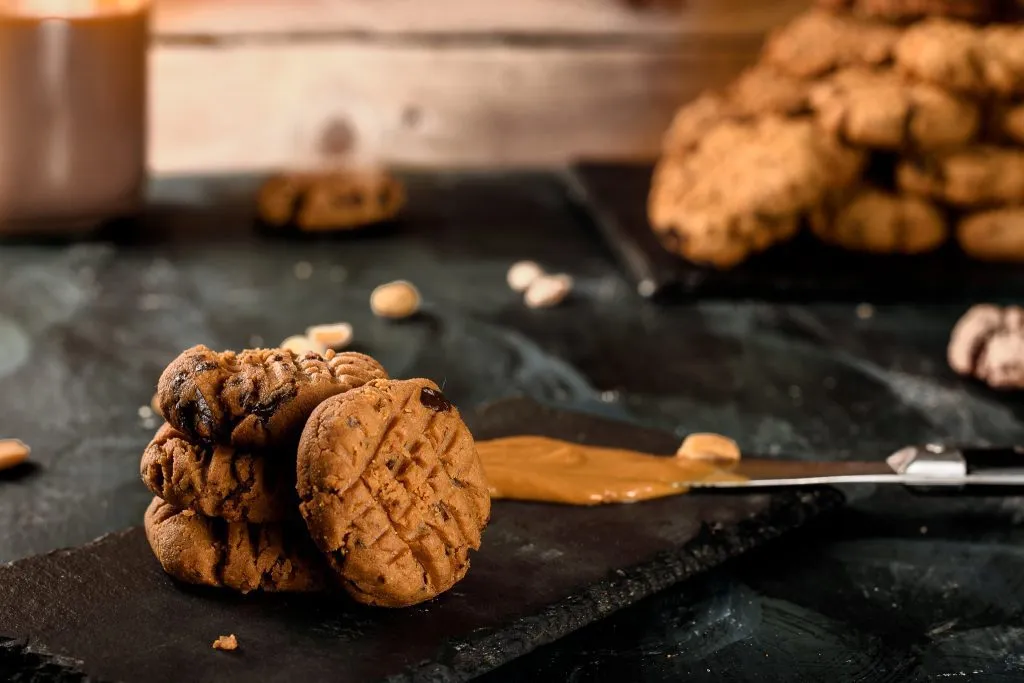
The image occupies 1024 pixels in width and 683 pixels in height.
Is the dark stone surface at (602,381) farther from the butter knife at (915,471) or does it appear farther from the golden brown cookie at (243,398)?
the golden brown cookie at (243,398)

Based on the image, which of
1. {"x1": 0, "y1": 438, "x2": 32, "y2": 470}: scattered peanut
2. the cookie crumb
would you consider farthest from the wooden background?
the cookie crumb

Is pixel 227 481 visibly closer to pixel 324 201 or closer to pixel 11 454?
pixel 11 454

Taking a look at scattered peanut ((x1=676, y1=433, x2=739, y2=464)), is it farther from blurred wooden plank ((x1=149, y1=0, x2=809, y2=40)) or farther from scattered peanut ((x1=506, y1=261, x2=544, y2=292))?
blurred wooden plank ((x1=149, y1=0, x2=809, y2=40))

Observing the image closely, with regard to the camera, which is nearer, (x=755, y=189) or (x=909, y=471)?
(x=909, y=471)

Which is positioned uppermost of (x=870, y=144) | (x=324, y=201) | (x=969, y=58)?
(x=969, y=58)

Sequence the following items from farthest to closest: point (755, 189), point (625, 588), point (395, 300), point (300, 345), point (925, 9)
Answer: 1. point (925, 9)
2. point (755, 189)
3. point (395, 300)
4. point (300, 345)
5. point (625, 588)

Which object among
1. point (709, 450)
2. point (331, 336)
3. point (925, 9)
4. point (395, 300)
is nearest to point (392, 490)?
point (709, 450)

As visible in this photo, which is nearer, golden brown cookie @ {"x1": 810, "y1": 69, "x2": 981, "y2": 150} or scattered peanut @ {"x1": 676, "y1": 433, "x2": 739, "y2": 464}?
scattered peanut @ {"x1": 676, "y1": 433, "x2": 739, "y2": 464}
